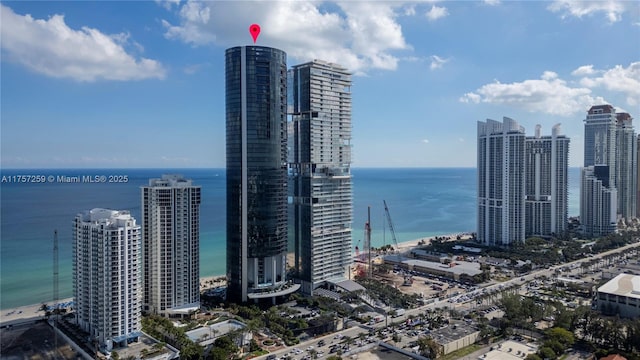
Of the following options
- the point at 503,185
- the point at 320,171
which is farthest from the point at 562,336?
the point at 503,185

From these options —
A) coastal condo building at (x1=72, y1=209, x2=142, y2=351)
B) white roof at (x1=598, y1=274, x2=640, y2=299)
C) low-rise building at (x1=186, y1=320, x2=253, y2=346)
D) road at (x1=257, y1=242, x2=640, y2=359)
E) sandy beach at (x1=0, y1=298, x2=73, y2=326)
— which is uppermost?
coastal condo building at (x1=72, y1=209, x2=142, y2=351)

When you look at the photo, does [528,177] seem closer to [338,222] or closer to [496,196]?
[496,196]

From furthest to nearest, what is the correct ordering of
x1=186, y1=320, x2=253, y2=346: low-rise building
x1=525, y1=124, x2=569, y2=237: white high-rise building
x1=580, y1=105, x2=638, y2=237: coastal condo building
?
x1=525, y1=124, x2=569, y2=237: white high-rise building
x1=580, y1=105, x2=638, y2=237: coastal condo building
x1=186, y1=320, x2=253, y2=346: low-rise building

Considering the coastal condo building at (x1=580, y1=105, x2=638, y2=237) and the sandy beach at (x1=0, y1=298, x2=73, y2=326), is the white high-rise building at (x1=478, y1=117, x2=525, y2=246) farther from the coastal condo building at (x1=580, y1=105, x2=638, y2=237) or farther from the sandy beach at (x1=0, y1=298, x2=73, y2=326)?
the sandy beach at (x1=0, y1=298, x2=73, y2=326)

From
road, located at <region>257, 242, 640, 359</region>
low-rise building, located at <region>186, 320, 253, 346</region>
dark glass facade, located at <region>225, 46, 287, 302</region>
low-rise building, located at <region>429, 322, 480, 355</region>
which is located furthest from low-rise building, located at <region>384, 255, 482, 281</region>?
low-rise building, located at <region>186, 320, 253, 346</region>

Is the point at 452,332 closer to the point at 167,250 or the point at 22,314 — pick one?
the point at 167,250

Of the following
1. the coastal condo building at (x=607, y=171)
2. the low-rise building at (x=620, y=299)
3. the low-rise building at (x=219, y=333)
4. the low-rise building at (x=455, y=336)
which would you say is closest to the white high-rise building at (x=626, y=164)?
the coastal condo building at (x=607, y=171)
